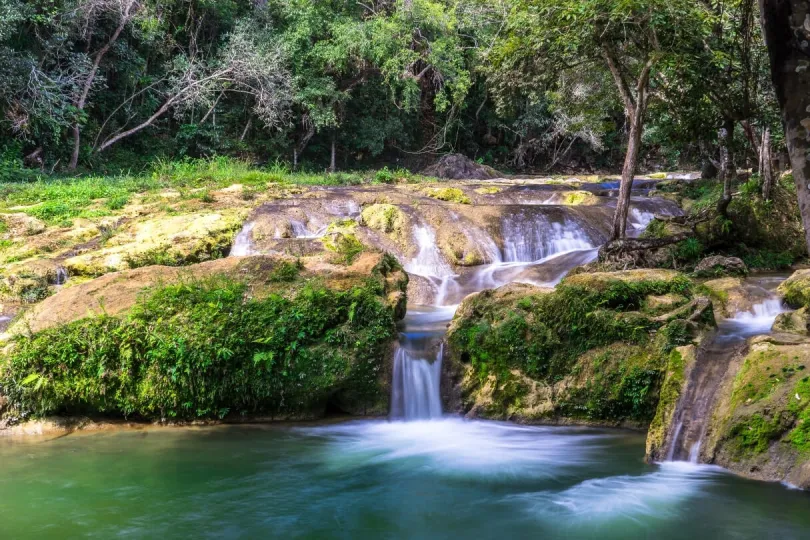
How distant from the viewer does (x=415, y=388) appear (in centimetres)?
725

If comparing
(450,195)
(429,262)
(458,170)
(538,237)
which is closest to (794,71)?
(429,262)

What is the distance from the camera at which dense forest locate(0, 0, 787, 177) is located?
10.5 meters

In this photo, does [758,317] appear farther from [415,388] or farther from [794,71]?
[794,71]

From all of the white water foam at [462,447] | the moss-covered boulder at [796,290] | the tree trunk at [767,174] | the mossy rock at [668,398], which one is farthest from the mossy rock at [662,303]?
the tree trunk at [767,174]

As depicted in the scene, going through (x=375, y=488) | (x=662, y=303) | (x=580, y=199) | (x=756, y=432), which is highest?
(x=580, y=199)

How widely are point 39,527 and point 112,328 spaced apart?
255 centimetres

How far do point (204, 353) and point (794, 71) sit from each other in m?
5.74

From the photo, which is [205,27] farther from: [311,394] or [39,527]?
[39,527]

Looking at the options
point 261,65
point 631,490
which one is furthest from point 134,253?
point 261,65

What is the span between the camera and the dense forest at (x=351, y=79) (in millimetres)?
10453

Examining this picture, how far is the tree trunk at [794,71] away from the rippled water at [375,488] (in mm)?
2641

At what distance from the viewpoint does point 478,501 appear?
5125mm

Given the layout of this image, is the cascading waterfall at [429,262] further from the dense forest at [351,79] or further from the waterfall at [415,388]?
the waterfall at [415,388]

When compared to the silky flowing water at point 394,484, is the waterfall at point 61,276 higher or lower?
higher
